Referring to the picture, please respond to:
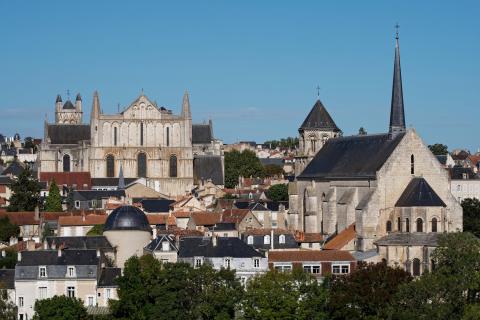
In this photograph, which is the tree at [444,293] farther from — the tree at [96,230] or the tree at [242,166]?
the tree at [242,166]

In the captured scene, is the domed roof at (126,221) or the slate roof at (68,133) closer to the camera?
the domed roof at (126,221)

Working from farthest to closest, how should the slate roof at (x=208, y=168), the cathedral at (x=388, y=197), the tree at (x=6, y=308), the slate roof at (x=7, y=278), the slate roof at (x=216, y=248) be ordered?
the slate roof at (x=208, y=168), the cathedral at (x=388, y=197), the slate roof at (x=216, y=248), the slate roof at (x=7, y=278), the tree at (x=6, y=308)

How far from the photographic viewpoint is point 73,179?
13288cm

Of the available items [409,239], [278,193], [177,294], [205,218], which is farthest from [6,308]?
[278,193]

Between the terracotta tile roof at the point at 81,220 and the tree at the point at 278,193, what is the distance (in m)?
30.5

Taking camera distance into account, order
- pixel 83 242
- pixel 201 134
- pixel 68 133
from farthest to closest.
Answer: pixel 201 134
pixel 68 133
pixel 83 242

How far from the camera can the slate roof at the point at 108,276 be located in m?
70.1

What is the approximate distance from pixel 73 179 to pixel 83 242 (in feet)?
181

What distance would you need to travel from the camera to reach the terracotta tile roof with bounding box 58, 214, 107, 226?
94.7m

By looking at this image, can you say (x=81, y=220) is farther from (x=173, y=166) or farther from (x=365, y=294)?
(x=173, y=166)

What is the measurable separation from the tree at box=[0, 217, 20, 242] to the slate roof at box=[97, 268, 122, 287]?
24.5 metres

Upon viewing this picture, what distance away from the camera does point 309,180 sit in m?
94.2

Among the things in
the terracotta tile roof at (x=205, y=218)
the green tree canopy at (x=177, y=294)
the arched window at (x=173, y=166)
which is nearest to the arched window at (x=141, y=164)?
the arched window at (x=173, y=166)

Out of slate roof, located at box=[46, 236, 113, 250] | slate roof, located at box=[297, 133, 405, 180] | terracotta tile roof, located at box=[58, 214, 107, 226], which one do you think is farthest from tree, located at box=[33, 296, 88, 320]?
terracotta tile roof, located at box=[58, 214, 107, 226]
